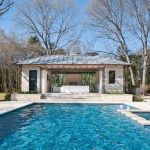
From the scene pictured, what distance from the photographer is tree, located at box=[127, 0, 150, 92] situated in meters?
34.5

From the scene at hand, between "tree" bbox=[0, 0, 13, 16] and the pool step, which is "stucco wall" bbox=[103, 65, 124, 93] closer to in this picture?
the pool step

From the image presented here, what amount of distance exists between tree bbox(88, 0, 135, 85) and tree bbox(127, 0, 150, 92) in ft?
2.71

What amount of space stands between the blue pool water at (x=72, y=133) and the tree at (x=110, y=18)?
2021cm

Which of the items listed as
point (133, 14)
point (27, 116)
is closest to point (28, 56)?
point (133, 14)

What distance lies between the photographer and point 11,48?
124 ft

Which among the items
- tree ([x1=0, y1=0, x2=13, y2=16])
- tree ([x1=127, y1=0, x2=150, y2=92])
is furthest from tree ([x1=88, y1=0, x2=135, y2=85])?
tree ([x1=0, y1=0, x2=13, y2=16])

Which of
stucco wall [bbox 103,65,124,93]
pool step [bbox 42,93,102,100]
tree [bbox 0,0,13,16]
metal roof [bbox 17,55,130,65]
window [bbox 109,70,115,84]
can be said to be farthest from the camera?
window [bbox 109,70,115,84]

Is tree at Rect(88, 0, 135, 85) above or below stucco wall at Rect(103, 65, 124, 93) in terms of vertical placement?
above

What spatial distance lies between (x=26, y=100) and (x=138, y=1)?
15924 millimetres

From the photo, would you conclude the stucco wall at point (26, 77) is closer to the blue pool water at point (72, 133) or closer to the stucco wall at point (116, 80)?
the stucco wall at point (116, 80)

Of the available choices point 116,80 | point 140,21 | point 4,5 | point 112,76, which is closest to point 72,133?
point 4,5

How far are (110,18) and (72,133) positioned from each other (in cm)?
2497

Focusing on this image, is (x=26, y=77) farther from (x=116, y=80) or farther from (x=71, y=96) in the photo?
(x=116, y=80)

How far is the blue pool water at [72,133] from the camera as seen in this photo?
9.96 metres
